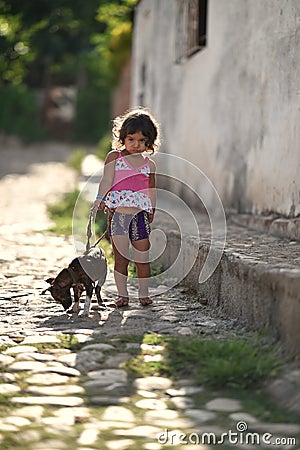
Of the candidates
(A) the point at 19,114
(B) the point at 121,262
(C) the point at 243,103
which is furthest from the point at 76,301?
(A) the point at 19,114

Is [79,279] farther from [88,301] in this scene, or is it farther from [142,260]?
[142,260]

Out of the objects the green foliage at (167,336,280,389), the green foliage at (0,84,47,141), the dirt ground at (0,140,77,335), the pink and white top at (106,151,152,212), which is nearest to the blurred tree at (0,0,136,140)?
the green foliage at (0,84,47,141)

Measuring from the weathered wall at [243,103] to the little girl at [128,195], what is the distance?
1.24 meters

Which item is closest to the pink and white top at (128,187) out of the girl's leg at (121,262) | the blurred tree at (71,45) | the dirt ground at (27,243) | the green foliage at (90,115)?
the girl's leg at (121,262)

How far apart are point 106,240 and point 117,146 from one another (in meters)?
3.03

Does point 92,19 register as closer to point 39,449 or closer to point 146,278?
point 146,278

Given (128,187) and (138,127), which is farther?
(128,187)

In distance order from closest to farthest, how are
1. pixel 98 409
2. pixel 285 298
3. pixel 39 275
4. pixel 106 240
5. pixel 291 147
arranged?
pixel 98 409 → pixel 285 298 → pixel 291 147 → pixel 39 275 → pixel 106 240

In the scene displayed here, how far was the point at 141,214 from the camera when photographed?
5.20m

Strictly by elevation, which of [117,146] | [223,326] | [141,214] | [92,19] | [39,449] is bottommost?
[39,449]

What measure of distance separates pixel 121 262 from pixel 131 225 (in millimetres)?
256

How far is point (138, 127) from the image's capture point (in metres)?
5.05

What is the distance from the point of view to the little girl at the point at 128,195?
16.9ft

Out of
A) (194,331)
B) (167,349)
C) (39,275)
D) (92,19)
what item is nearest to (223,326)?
(194,331)
